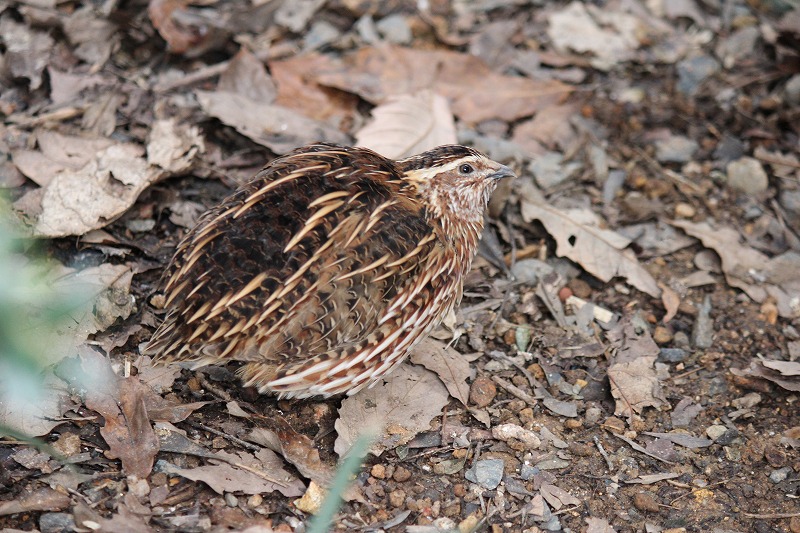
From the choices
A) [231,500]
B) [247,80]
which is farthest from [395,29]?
[231,500]

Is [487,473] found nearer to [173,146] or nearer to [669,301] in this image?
[669,301]

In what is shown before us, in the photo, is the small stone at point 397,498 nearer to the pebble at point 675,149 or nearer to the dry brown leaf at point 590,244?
the dry brown leaf at point 590,244

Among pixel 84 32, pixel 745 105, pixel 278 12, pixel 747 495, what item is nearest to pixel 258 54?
pixel 278 12

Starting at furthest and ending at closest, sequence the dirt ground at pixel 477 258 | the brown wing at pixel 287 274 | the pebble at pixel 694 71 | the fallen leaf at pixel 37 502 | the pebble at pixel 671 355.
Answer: the pebble at pixel 694 71 < the pebble at pixel 671 355 < the dirt ground at pixel 477 258 < the brown wing at pixel 287 274 < the fallen leaf at pixel 37 502

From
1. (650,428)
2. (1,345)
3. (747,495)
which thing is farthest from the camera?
(650,428)

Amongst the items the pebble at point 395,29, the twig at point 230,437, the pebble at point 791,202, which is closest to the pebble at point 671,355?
the pebble at point 791,202

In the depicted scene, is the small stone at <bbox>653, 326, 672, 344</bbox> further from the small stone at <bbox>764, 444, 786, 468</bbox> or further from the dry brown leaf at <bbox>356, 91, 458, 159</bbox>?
the dry brown leaf at <bbox>356, 91, 458, 159</bbox>

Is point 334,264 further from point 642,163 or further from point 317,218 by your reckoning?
point 642,163
